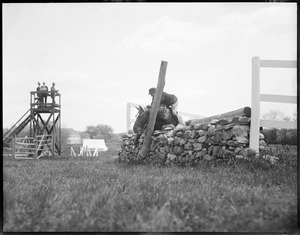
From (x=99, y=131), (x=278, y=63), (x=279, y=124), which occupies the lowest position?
(x=99, y=131)

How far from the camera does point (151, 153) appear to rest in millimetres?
8500

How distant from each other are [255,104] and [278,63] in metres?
0.87

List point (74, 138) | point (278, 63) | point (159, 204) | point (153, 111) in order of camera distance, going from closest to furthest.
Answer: point (159, 204)
point (278, 63)
point (74, 138)
point (153, 111)

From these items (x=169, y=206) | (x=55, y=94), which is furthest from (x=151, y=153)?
(x=169, y=206)

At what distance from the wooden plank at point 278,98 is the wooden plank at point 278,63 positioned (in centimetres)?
52

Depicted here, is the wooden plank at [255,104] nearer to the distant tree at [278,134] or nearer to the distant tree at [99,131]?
the distant tree at [278,134]

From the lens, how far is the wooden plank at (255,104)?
5.72 m

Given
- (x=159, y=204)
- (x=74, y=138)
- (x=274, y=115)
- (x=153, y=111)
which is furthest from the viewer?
(x=153, y=111)

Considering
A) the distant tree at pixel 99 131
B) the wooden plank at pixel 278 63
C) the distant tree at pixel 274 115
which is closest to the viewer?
the wooden plank at pixel 278 63

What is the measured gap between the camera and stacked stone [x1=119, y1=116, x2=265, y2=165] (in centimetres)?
606

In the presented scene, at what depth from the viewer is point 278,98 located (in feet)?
17.6

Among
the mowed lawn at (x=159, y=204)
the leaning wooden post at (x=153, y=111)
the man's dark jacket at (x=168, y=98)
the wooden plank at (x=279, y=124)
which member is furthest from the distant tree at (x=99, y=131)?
the wooden plank at (x=279, y=124)

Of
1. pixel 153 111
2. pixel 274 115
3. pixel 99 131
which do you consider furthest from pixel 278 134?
pixel 99 131

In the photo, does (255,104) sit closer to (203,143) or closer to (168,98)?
(203,143)
